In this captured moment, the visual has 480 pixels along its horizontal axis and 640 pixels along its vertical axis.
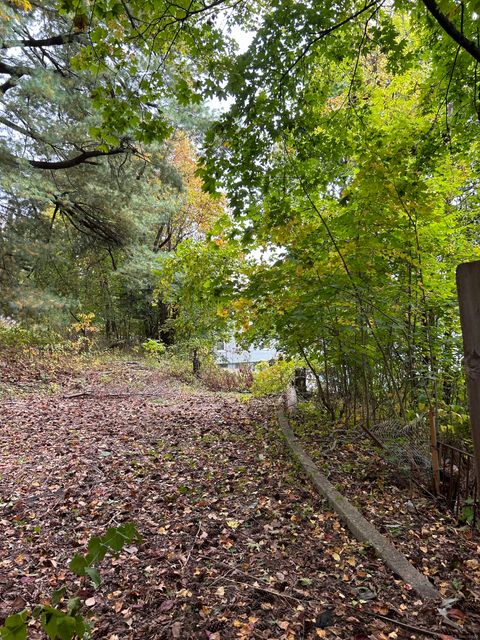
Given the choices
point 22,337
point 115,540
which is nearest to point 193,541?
point 115,540

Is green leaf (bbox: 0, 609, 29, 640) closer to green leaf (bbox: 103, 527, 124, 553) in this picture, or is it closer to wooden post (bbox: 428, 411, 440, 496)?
green leaf (bbox: 103, 527, 124, 553)

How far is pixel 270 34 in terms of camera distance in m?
3.03

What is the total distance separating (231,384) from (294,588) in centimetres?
941

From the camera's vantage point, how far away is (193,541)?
3.02 m

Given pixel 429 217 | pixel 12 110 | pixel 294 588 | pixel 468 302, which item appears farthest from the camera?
pixel 12 110

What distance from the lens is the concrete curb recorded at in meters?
2.41

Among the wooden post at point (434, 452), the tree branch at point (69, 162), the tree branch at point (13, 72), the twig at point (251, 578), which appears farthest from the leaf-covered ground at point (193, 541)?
the tree branch at point (13, 72)

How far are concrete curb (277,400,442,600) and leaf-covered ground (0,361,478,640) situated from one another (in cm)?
7

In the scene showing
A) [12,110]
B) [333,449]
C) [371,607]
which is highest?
[12,110]

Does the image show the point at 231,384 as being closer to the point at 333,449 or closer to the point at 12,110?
the point at 333,449

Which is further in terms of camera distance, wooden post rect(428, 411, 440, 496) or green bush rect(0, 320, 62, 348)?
green bush rect(0, 320, 62, 348)

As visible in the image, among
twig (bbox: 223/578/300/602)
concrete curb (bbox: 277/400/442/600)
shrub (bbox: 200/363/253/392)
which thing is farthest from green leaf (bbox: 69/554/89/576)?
shrub (bbox: 200/363/253/392)

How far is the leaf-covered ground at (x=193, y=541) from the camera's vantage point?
2.21 meters

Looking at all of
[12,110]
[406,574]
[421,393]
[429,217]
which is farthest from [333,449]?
[12,110]
